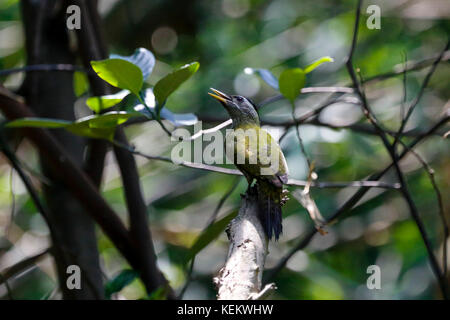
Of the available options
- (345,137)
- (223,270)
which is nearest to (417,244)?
(345,137)

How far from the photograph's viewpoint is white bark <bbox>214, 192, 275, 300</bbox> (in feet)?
5.28

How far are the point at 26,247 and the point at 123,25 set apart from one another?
264 cm

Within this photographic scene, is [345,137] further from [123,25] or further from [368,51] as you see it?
[123,25]

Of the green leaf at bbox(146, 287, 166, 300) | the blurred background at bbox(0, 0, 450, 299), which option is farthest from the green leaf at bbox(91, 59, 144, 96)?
the blurred background at bbox(0, 0, 450, 299)

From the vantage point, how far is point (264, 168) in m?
2.78

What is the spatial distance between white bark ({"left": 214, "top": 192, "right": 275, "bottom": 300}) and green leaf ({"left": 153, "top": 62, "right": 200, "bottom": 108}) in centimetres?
67

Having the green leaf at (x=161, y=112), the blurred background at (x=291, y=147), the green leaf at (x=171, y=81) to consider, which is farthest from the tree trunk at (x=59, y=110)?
the blurred background at (x=291, y=147)

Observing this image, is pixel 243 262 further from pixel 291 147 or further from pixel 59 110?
pixel 291 147

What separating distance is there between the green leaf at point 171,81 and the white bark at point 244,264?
2.20ft

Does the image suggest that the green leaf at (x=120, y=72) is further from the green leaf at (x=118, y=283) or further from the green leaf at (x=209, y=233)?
the green leaf at (x=118, y=283)

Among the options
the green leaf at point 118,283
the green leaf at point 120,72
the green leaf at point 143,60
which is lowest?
the green leaf at point 118,283

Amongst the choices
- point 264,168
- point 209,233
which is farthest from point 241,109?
point 209,233

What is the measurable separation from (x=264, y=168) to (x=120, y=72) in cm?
89

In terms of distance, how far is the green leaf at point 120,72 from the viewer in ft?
7.60
